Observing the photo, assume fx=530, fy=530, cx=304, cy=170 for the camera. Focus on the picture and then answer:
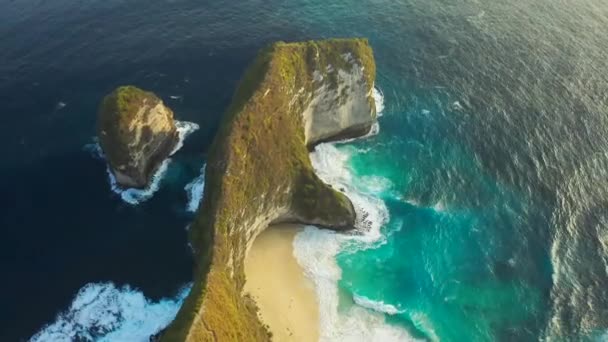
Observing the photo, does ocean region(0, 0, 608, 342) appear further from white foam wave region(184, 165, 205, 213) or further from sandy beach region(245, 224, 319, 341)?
sandy beach region(245, 224, 319, 341)

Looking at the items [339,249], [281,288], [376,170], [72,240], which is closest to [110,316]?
[72,240]

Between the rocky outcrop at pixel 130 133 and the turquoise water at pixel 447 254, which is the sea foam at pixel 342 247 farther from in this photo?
the rocky outcrop at pixel 130 133

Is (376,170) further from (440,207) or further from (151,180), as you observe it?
(151,180)

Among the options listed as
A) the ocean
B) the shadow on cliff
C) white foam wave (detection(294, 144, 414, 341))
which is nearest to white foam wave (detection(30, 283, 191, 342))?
the ocean

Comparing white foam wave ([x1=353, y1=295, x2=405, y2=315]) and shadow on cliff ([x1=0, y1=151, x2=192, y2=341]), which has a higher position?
shadow on cliff ([x1=0, y1=151, x2=192, y2=341])

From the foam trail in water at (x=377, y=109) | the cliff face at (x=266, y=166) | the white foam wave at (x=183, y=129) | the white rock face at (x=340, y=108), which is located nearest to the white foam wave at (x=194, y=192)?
the white foam wave at (x=183, y=129)

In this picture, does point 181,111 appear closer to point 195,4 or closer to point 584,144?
point 195,4

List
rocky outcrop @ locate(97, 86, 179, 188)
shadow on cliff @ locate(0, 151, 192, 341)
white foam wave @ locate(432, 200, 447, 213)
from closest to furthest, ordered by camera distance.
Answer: shadow on cliff @ locate(0, 151, 192, 341), rocky outcrop @ locate(97, 86, 179, 188), white foam wave @ locate(432, 200, 447, 213)
